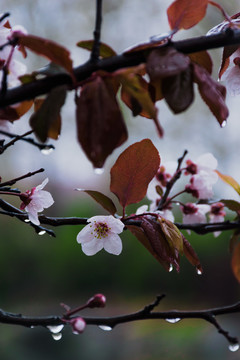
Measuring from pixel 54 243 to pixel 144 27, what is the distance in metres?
2.36

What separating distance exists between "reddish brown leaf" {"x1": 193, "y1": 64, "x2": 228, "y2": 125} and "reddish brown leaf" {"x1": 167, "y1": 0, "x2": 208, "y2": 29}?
6 cm

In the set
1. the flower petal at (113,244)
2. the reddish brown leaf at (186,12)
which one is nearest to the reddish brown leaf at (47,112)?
the reddish brown leaf at (186,12)

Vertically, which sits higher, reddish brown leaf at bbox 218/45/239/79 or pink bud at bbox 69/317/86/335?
reddish brown leaf at bbox 218/45/239/79

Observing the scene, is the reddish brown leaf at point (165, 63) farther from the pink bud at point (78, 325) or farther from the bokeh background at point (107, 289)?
the bokeh background at point (107, 289)

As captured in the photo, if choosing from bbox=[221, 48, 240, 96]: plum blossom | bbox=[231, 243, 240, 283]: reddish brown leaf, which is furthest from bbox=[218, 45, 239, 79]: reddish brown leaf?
bbox=[231, 243, 240, 283]: reddish brown leaf

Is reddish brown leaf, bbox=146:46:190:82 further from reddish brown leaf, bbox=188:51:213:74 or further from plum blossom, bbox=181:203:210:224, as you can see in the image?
plum blossom, bbox=181:203:210:224

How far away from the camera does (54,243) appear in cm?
265

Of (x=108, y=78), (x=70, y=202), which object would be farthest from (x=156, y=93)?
(x=70, y=202)

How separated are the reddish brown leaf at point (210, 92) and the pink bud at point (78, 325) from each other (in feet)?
0.63

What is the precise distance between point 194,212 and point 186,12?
32cm

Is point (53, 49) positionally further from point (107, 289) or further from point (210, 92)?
point (107, 289)

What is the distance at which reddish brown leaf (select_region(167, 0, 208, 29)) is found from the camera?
1.08 ft

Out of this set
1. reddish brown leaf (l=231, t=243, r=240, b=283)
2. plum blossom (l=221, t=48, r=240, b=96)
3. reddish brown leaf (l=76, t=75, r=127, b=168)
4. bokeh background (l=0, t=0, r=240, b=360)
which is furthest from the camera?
bokeh background (l=0, t=0, r=240, b=360)

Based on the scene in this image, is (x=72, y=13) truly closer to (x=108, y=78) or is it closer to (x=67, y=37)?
(x=67, y=37)
